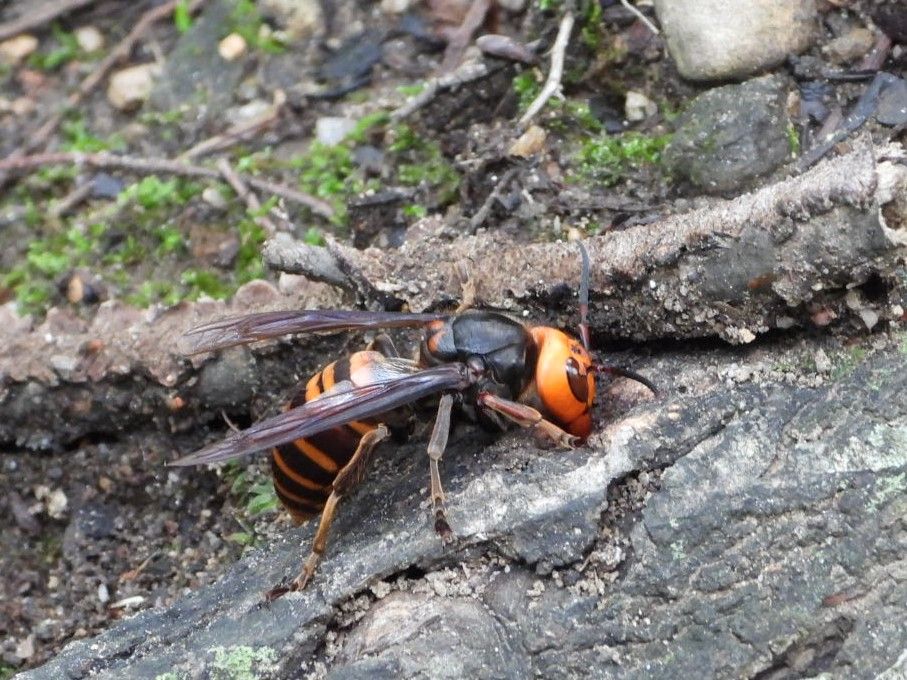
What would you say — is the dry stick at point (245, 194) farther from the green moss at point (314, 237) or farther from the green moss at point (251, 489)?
the green moss at point (251, 489)

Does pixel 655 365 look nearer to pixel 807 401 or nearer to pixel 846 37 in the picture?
pixel 807 401

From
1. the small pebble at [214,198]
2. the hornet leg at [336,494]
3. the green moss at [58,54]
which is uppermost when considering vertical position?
the green moss at [58,54]

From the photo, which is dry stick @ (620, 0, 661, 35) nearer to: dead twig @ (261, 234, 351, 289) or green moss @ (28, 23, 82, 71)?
dead twig @ (261, 234, 351, 289)

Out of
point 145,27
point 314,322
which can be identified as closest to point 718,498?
point 314,322

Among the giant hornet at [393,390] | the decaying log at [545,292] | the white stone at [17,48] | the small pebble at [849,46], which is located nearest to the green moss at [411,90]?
the decaying log at [545,292]

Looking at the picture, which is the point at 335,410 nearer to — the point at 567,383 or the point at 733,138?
the point at 567,383

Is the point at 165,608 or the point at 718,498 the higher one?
the point at 718,498
